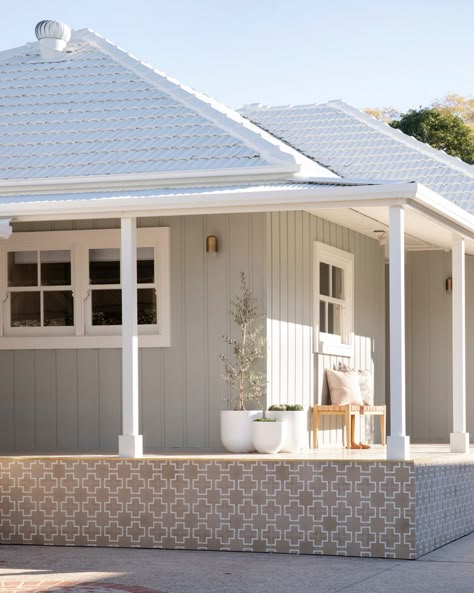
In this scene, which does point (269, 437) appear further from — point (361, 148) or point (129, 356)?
point (361, 148)

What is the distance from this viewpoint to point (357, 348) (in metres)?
14.8

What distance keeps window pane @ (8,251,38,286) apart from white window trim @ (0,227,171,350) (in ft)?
0.19

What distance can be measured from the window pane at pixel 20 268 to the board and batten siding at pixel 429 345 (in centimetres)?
557

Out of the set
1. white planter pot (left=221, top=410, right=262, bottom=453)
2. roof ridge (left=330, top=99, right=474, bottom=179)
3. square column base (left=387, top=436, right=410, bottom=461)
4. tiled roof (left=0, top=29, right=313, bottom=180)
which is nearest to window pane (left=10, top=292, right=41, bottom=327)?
tiled roof (left=0, top=29, right=313, bottom=180)

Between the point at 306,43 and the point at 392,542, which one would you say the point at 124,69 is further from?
the point at 306,43

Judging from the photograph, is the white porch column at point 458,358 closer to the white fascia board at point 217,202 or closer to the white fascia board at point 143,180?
the white fascia board at point 143,180

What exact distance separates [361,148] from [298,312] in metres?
4.58

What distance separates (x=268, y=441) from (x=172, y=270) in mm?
2099

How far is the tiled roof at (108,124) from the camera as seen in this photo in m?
12.3

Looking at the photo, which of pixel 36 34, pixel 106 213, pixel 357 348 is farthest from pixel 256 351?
pixel 36 34

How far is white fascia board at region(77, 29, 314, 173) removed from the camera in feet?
39.5

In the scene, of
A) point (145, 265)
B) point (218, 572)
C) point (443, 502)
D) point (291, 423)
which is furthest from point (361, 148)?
point (218, 572)

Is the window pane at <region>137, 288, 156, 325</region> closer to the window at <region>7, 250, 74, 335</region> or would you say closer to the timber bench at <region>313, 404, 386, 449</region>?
the window at <region>7, 250, 74, 335</region>

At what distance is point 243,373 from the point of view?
11.8 m
